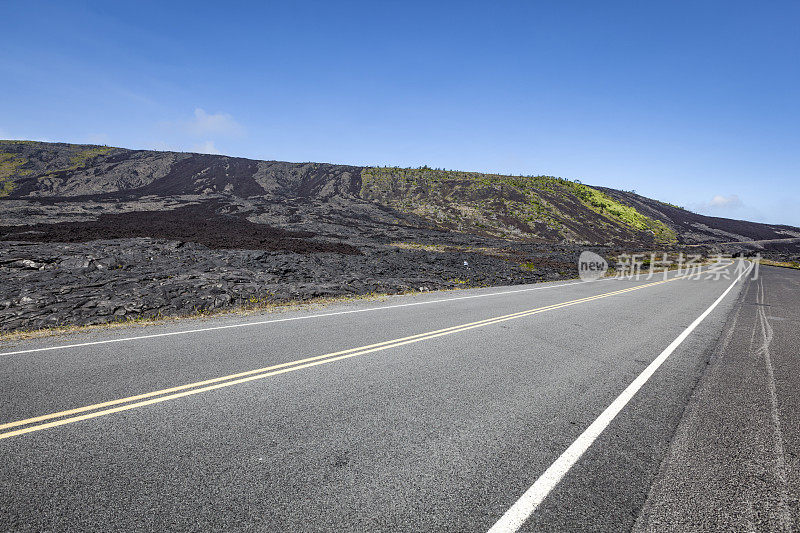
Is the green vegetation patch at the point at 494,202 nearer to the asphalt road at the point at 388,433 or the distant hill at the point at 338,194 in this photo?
the distant hill at the point at 338,194

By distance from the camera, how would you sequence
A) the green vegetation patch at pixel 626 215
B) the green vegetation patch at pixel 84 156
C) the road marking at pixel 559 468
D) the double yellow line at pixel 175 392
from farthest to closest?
the green vegetation patch at pixel 626 215
the green vegetation patch at pixel 84 156
the double yellow line at pixel 175 392
the road marking at pixel 559 468

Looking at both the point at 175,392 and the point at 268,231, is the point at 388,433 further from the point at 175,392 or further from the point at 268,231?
the point at 268,231

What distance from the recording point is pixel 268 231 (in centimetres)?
3750

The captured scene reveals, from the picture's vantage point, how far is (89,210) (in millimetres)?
42469

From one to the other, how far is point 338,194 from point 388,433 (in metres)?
76.7

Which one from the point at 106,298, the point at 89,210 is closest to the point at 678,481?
the point at 106,298

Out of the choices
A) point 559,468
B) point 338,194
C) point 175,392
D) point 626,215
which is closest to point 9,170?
point 338,194

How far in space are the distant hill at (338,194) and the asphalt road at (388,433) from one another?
3923 cm

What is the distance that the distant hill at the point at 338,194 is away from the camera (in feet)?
189

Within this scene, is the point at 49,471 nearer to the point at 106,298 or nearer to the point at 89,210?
the point at 106,298

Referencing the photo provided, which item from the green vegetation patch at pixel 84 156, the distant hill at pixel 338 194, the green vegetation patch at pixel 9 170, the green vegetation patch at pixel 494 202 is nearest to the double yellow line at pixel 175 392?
the distant hill at pixel 338 194

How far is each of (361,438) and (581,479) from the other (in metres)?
2.08

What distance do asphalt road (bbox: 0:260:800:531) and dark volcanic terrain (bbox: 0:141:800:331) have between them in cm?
506

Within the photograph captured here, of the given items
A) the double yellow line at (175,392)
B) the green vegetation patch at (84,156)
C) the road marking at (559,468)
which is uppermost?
the green vegetation patch at (84,156)
